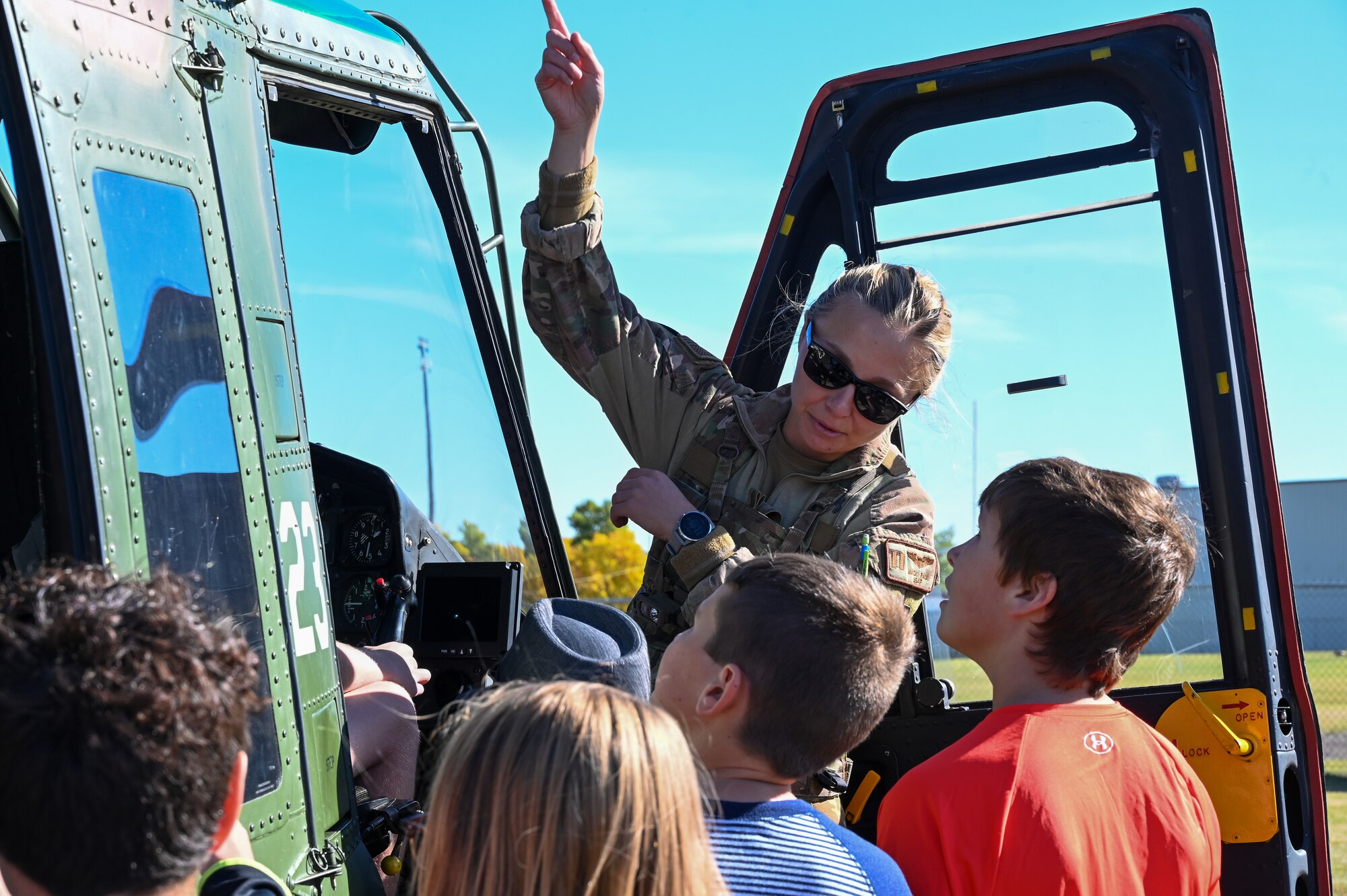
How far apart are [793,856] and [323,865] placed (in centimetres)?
76

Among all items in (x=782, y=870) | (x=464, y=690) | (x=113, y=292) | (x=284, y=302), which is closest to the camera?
(x=782, y=870)

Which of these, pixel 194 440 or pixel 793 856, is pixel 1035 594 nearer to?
pixel 793 856

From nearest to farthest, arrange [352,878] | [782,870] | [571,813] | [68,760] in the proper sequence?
[68,760], [571,813], [782,870], [352,878]

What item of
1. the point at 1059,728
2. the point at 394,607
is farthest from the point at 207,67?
the point at 1059,728

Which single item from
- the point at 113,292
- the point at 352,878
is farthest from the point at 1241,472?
the point at 113,292

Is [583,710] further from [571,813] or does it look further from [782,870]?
[782,870]

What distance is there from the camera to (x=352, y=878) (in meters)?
1.93

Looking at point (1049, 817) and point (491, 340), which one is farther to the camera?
point (491, 340)

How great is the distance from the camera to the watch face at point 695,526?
8.57 feet

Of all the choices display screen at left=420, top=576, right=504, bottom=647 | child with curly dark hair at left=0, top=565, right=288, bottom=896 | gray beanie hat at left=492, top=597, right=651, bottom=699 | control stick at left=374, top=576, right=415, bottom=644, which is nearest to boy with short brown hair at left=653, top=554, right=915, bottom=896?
gray beanie hat at left=492, top=597, right=651, bottom=699

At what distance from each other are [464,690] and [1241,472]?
76.0 inches

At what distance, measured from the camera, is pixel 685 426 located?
9.89 feet

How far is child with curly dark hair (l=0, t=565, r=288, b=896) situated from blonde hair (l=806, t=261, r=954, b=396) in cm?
197

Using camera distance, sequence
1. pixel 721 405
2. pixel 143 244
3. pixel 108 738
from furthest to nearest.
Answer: pixel 721 405
pixel 143 244
pixel 108 738
